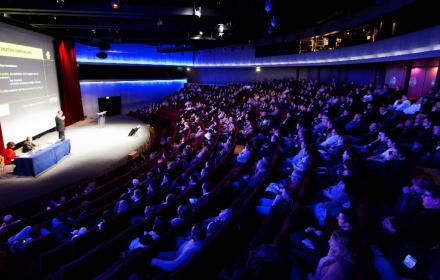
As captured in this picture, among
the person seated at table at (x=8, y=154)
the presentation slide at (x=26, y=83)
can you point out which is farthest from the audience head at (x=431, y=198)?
the presentation slide at (x=26, y=83)

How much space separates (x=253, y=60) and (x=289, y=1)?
996cm

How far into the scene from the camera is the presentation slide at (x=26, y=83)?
741 cm

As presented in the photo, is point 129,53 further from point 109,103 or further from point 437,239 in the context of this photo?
point 437,239

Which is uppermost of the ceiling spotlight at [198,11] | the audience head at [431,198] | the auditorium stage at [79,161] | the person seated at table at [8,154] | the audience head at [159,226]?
the ceiling spotlight at [198,11]

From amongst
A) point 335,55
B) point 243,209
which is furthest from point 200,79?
point 243,209

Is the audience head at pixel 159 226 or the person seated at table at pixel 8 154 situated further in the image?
the person seated at table at pixel 8 154

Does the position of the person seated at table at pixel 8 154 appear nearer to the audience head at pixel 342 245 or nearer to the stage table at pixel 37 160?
the stage table at pixel 37 160

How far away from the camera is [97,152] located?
319 inches

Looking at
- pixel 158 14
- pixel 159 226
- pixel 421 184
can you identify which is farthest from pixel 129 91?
pixel 421 184

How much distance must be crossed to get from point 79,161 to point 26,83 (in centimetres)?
319

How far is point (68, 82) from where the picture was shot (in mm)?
11672

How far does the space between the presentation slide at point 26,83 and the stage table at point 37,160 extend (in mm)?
1589

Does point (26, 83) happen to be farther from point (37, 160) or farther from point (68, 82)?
point (37, 160)

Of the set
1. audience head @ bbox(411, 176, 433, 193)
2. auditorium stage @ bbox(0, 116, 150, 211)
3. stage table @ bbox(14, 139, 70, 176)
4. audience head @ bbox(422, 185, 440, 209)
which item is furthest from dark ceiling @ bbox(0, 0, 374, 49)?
audience head @ bbox(422, 185, 440, 209)
